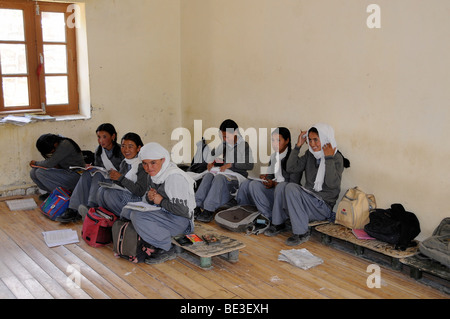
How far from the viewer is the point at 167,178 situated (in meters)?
4.29

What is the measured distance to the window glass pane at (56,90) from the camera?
6516 millimetres

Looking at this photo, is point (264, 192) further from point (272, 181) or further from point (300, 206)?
point (300, 206)

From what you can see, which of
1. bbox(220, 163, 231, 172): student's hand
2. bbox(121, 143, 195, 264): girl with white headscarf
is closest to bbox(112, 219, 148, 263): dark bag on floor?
bbox(121, 143, 195, 264): girl with white headscarf

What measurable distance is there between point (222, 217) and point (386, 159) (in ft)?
5.99

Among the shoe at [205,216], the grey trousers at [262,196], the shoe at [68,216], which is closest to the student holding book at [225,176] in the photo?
the shoe at [205,216]

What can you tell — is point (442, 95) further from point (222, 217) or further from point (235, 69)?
point (235, 69)

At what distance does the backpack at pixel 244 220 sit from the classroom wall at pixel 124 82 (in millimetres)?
2610

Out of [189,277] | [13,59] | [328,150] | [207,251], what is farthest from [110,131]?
[328,150]

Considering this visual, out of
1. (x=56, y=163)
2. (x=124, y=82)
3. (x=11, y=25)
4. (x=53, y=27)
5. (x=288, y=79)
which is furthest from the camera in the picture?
(x=124, y=82)

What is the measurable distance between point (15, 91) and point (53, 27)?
3.33ft

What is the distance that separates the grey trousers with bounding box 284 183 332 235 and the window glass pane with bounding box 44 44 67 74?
12.4 feet

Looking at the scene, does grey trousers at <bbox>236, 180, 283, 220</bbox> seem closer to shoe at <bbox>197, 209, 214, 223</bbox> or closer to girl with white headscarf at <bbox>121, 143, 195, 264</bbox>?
shoe at <bbox>197, 209, 214, 223</bbox>

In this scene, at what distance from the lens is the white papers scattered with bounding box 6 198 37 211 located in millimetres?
5770

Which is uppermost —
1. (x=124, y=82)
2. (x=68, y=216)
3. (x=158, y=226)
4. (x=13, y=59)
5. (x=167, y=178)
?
(x=13, y=59)
